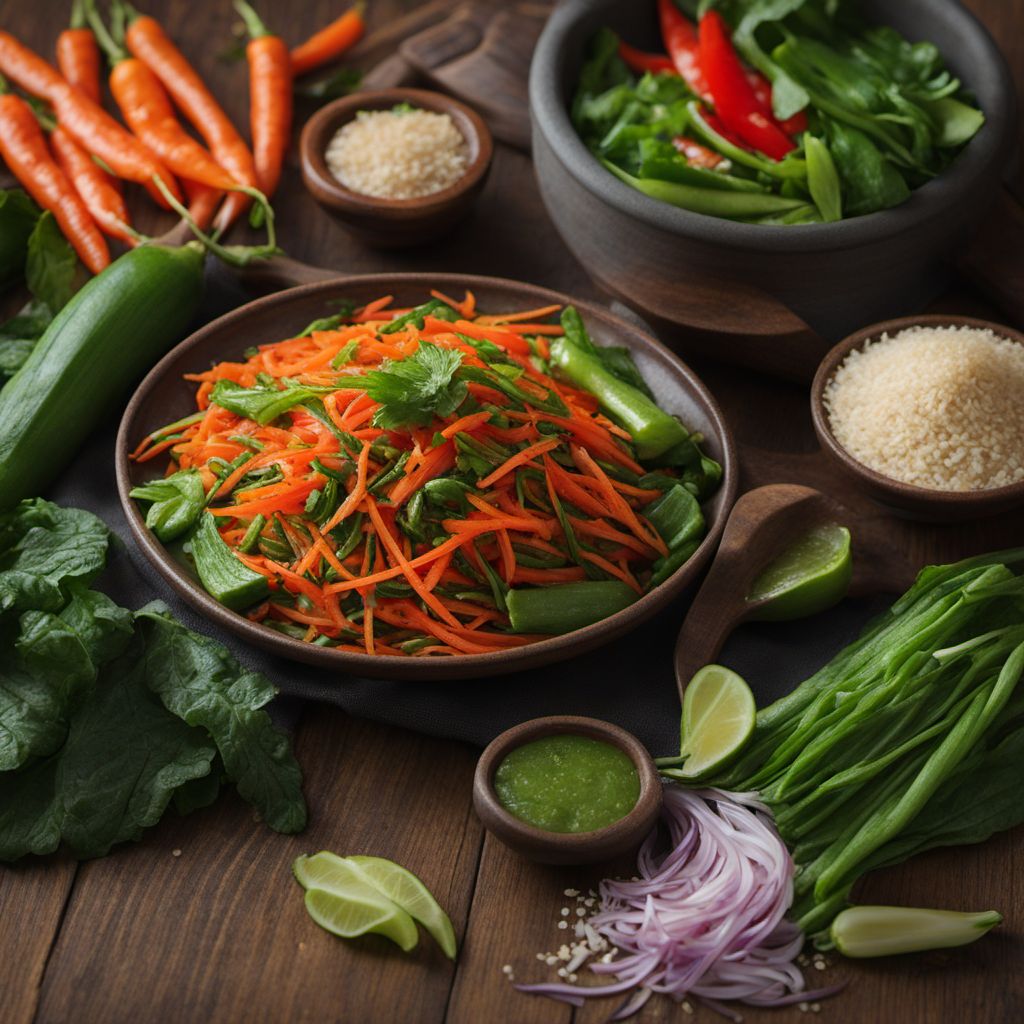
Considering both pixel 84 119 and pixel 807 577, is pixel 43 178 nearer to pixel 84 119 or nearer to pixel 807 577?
pixel 84 119

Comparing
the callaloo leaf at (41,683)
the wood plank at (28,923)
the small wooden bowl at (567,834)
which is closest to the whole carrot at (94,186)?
the callaloo leaf at (41,683)

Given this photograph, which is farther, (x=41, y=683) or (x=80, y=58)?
(x=80, y=58)

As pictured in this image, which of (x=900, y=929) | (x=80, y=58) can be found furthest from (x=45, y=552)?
(x=80, y=58)

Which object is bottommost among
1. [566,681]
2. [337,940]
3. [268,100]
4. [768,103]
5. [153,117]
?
[566,681]

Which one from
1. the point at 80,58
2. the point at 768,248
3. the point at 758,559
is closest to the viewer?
the point at 758,559

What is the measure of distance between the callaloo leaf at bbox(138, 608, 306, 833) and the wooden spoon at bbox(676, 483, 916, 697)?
0.91 meters

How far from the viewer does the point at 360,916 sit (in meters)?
2.82

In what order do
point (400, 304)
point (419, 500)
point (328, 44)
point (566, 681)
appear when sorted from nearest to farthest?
point (419, 500) < point (566, 681) < point (400, 304) < point (328, 44)

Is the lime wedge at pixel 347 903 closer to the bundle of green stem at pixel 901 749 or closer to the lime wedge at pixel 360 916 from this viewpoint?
the lime wedge at pixel 360 916

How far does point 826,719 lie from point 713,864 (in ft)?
1.32

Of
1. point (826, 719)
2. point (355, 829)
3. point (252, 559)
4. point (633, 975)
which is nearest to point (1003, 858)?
point (826, 719)

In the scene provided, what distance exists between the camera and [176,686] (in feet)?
10.3

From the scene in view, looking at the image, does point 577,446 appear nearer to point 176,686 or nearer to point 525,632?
point 525,632

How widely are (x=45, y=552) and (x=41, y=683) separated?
0.41 metres
